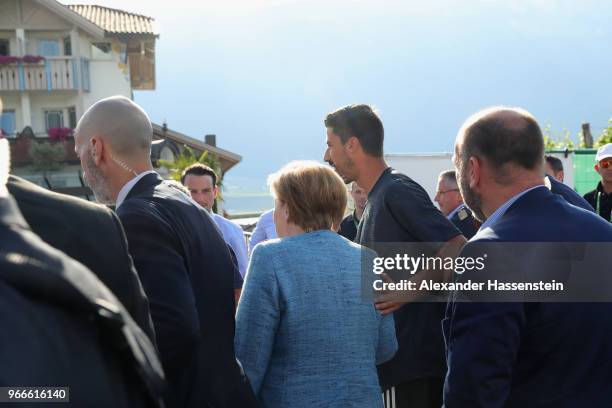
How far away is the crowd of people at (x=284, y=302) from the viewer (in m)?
1.05

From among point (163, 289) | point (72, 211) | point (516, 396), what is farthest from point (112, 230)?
point (516, 396)

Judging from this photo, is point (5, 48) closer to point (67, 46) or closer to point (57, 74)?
point (67, 46)

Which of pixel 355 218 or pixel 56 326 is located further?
pixel 355 218

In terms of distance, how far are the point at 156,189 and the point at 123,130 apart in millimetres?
338

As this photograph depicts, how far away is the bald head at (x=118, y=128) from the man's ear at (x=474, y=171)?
1270 millimetres

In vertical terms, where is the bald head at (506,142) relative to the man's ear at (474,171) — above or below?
above

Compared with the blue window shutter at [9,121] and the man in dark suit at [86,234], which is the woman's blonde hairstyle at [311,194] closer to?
the man in dark suit at [86,234]

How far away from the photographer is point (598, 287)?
2785mm

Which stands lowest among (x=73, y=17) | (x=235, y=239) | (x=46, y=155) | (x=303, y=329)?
(x=46, y=155)

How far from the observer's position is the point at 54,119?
3800cm

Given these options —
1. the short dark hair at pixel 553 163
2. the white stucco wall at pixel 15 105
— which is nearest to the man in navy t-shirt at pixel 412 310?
the short dark hair at pixel 553 163

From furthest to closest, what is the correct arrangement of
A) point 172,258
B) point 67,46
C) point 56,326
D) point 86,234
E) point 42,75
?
point 67,46
point 42,75
point 172,258
point 86,234
point 56,326

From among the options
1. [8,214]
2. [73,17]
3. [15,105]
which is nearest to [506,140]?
[8,214]

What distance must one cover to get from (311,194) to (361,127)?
1.27 meters
